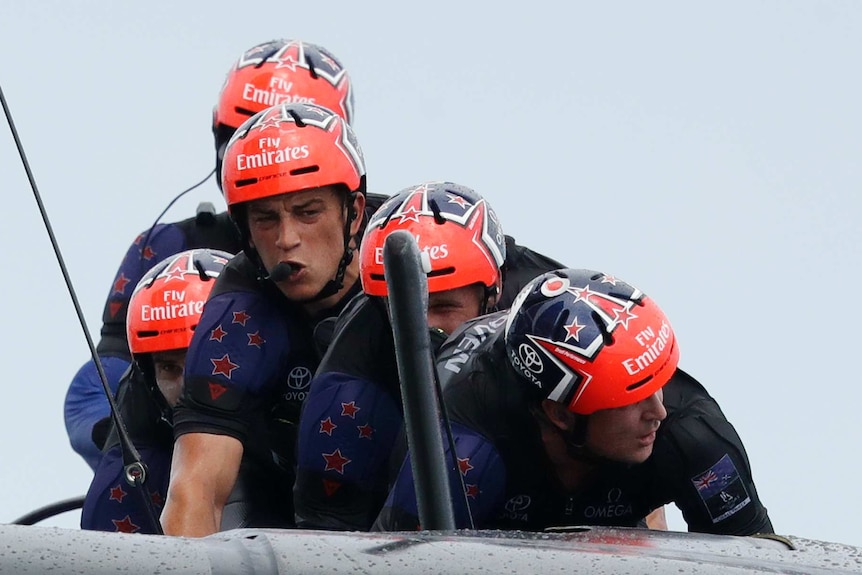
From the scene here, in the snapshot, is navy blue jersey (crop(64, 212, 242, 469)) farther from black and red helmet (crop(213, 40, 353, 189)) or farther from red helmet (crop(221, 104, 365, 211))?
red helmet (crop(221, 104, 365, 211))

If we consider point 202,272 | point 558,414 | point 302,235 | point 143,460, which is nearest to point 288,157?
point 302,235

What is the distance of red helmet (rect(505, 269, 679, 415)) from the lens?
446 cm

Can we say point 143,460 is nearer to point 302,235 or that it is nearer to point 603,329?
point 302,235

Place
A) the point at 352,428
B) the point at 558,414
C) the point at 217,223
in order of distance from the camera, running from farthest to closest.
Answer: the point at 217,223 → the point at 352,428 → the point at 558,414

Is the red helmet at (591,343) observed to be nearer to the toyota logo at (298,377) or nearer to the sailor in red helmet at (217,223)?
the toyota logo at (298,377)

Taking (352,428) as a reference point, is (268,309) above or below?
above

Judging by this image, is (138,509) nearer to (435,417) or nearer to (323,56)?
(323,56)

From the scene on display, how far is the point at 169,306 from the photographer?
613 centimetres

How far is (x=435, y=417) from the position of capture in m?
2.83

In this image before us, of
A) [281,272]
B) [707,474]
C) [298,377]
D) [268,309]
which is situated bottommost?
[298,377]

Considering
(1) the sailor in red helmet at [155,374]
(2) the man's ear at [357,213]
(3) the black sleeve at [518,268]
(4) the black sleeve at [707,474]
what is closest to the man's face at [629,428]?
(4) the black sleeve at [707,474]

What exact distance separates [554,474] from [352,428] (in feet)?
2.52

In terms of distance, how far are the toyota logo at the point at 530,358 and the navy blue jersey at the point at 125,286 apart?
2600 millimetres

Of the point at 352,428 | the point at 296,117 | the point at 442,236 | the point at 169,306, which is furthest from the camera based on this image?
the point at 169,306
